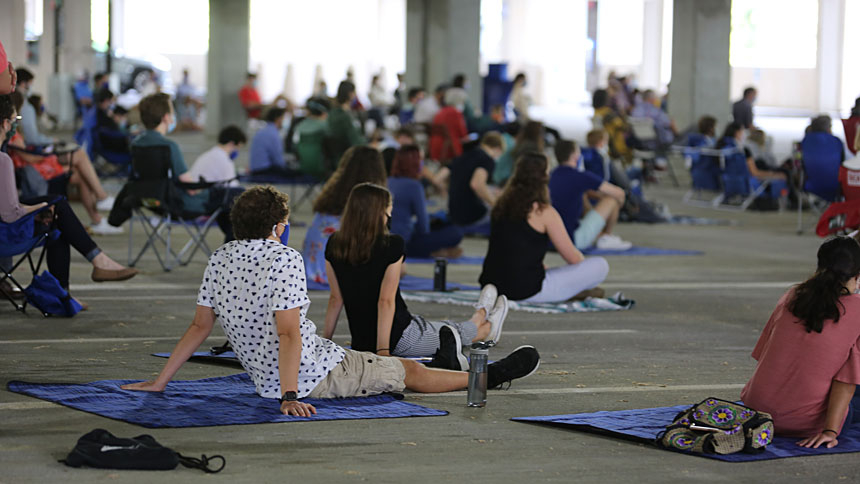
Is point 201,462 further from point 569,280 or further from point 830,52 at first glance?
point 830,52

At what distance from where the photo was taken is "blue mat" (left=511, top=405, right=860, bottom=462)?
14.9ft

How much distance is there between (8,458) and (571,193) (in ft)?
22.7

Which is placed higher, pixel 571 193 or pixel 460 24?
pixel 460 24

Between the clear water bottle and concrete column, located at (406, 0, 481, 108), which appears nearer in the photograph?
the clear water bottle

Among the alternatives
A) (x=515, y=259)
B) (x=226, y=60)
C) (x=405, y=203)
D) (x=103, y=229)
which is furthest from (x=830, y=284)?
(x=226, y=60)

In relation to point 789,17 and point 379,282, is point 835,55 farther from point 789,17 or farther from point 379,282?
point 379,282

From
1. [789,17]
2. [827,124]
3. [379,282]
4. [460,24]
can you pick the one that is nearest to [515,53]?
[789,17]

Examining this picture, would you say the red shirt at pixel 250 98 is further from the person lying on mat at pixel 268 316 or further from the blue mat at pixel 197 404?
the person lying on mat at pixel 268 316

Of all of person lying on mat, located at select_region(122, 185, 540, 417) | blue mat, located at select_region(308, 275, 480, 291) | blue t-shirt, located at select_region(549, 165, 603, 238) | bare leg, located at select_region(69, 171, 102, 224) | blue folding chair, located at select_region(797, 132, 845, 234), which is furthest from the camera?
blue folding chair, located at select_region(797, 132, 845, 234)

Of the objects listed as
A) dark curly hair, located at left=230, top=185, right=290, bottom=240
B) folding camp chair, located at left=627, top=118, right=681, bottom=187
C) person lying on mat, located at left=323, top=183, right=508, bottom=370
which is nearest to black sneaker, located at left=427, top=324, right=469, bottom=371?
person lying on mat, located at left=323, top=183, right=508, bottom=370

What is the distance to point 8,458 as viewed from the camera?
416cm

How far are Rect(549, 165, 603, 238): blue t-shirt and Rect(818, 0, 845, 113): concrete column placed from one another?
28864 millimetres

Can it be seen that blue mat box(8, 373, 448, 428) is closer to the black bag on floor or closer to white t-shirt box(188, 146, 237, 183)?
the black bag on floor

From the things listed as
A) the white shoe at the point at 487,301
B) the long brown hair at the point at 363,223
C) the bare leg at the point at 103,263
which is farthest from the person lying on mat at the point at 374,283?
the bare leg at the point at 103,263
